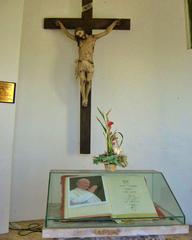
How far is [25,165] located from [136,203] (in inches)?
77.6

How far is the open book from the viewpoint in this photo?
1.20 metres

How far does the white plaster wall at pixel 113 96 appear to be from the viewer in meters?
3.01

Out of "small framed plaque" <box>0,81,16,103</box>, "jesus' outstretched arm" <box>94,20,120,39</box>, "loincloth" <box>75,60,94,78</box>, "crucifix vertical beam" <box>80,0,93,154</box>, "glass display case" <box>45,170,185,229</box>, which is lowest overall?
"glass display case" <box>45,170,185,229</box>

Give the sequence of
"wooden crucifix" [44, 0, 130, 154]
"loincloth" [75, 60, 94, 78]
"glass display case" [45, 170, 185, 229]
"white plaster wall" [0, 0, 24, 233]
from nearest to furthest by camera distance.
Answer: "glass display case" [45, 170, 185, 229] < "white plaster wall" [0, 0, 24, 233] < "loincloth" [75, 60, 94, 78] < "wooden crucifix" [44, 0, 130, 154]

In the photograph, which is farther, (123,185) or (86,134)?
(86,134)

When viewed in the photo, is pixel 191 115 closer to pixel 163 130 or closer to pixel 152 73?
pixel 163 130

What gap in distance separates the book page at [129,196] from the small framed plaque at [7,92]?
1.62m

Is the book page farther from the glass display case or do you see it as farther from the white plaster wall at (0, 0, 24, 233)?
the white plaster wall at (0, 0, 24, 233)

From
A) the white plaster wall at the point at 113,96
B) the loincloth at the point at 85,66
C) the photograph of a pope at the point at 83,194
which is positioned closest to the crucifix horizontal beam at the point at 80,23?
the white plaster wall at the point at 113,96

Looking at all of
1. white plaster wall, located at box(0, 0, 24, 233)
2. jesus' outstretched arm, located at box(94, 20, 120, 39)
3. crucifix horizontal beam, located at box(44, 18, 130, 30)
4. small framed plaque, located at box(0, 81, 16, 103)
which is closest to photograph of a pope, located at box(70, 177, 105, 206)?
white plaster wall, located at box(0, 0, 24, 233)

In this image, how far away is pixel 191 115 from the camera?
3.04 metres

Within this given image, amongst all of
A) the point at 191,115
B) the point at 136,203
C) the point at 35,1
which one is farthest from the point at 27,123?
the point at 136,203

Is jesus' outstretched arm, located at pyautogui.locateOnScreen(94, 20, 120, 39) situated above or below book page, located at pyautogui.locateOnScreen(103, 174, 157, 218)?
above

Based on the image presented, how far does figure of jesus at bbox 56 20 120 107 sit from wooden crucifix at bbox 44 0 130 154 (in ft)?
0.05
